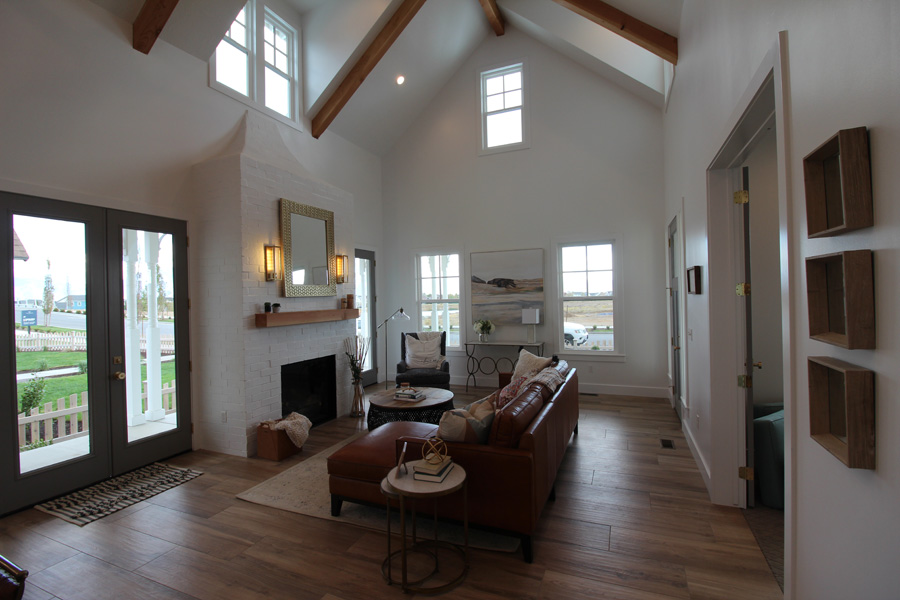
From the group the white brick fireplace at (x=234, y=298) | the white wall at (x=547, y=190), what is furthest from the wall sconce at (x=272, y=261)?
the white wall at (x=547, y=190)

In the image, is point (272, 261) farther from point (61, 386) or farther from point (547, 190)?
point (547, 190)

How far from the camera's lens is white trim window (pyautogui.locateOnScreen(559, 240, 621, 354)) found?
644 centimetres

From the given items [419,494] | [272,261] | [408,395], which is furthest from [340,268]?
[419,494]

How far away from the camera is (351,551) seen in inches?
104

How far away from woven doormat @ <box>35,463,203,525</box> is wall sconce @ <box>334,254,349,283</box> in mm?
2679

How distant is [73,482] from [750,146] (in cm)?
550

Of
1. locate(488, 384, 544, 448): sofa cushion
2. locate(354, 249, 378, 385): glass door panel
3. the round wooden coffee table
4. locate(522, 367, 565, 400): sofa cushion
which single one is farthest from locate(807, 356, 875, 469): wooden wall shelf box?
locate(354, 249, 378, 385): glass door panel

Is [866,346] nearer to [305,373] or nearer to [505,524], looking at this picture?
[505,524]

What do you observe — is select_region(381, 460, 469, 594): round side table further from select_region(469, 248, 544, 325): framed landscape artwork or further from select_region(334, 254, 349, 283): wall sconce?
select_region(469, 248, 544, 325): framed landscape artwork

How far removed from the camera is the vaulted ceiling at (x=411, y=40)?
14.3 feet

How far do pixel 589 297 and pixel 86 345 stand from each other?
5994 millimetres

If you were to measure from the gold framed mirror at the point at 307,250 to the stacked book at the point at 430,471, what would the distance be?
9.98 ft

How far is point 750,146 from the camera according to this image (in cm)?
261

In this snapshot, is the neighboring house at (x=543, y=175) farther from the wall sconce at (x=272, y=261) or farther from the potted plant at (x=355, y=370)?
the potted plant at (x=355, y=370)
